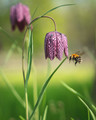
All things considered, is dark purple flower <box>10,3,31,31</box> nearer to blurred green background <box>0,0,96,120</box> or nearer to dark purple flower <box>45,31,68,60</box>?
blurred green background <box>0,0,96,120</box>

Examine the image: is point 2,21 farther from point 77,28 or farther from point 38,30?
point 77,28

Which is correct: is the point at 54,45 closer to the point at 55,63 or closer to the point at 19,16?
the point at 19,16

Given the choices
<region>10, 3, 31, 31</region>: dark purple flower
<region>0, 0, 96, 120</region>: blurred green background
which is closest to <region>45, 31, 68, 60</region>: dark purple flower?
<region>0, 0, 96, 120</region>: blurred green background

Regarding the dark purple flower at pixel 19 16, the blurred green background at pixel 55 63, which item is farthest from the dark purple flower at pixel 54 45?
the dark purple flower at pixel 19 16

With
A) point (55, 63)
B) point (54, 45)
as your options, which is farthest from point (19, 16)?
point (55, 63)

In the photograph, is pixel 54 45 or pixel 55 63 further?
pixel 55 63

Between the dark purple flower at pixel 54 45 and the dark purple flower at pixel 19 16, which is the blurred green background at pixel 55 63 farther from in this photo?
the dark purple flower at pixel 54 45
